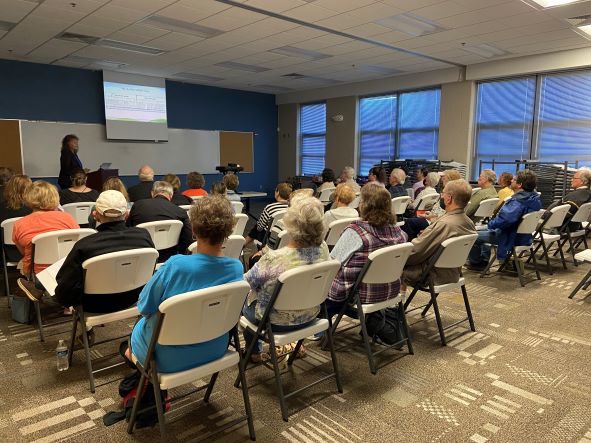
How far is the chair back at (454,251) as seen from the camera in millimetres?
2994

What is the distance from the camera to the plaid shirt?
2709 mm

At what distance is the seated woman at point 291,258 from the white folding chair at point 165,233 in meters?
1.49

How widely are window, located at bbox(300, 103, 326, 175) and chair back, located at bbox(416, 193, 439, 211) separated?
650 centimetres

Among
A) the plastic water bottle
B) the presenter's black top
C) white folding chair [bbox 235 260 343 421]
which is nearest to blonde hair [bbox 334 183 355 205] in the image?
white folding chair [bbox 235 260 343 421]

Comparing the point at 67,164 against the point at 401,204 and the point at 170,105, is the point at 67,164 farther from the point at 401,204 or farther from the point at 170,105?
the point at 401,204

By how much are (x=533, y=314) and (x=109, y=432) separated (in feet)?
11.4

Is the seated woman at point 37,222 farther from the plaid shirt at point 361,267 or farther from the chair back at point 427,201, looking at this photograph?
the chair back at point 427,201

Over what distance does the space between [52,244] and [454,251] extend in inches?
112

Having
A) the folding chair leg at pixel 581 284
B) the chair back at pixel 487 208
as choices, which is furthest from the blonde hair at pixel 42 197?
the folding chair leg at pixel 581 284

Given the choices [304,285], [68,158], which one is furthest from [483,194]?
[68,158]

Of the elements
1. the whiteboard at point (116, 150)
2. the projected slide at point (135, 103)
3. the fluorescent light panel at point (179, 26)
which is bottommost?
the whiteboard at point (116, 150)

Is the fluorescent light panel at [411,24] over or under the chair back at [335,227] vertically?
over

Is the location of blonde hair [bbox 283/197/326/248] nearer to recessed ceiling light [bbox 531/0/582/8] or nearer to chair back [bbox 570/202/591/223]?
chair back [bbox 570/202/591/223]

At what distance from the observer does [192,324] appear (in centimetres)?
179
